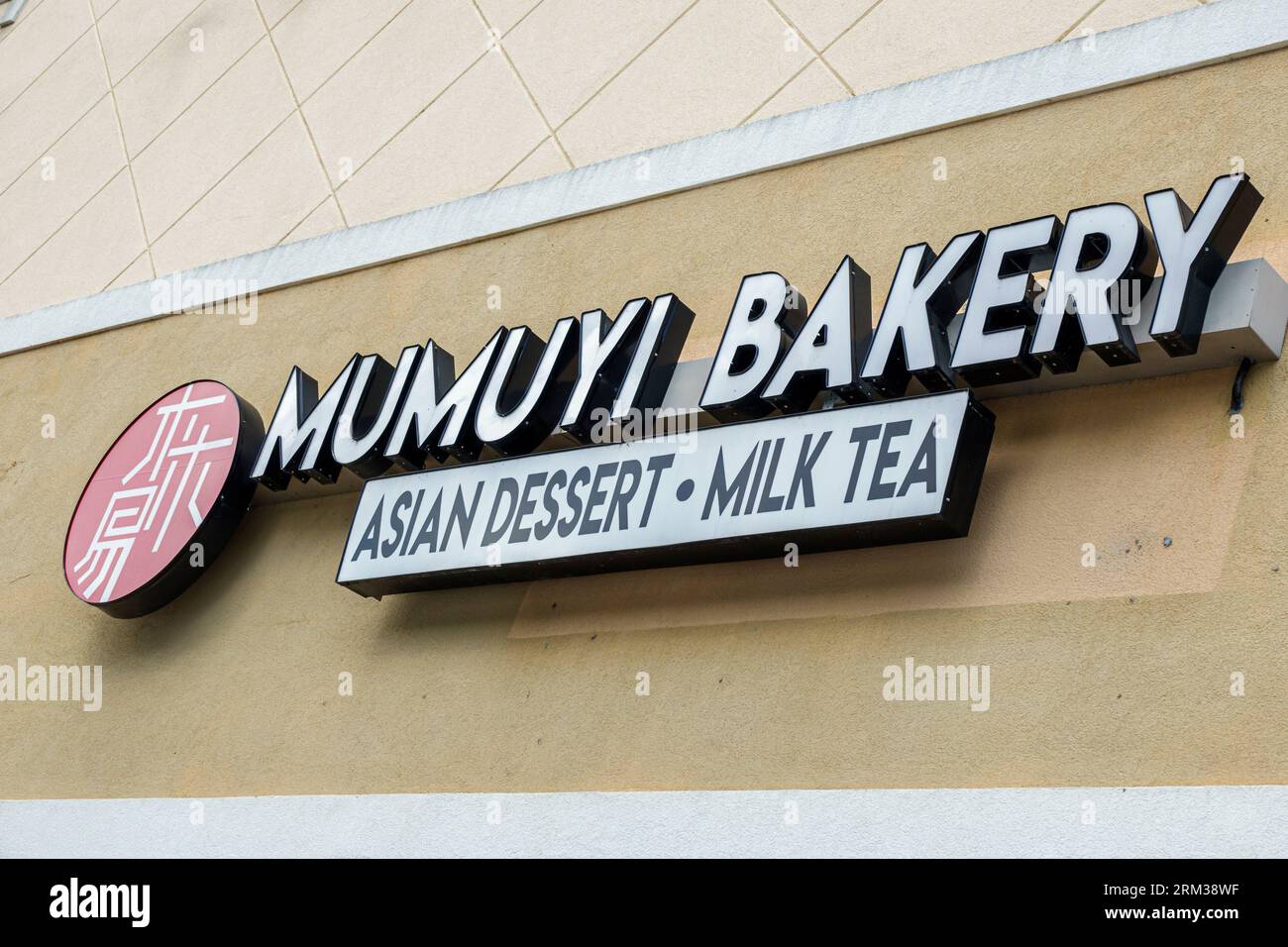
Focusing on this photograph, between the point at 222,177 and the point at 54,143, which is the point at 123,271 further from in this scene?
the point at 54,143

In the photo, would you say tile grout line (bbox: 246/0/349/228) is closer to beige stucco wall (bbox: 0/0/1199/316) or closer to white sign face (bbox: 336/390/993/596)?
beige stucco wall (bbox: 0/0/1199/316)

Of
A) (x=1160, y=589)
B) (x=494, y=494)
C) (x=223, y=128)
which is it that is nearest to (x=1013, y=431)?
(x=1160, y=589)

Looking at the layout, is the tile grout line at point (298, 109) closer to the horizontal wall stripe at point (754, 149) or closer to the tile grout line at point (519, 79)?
the horizontal wall stripe at point (754, 149)

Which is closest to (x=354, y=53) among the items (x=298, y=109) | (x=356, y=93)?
(x=356, y=93)

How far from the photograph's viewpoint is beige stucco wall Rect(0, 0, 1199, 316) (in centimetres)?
811

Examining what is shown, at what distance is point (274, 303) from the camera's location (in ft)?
31.2

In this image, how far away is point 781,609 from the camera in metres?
6.57

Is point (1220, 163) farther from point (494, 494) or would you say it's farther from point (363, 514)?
point (363, 514)

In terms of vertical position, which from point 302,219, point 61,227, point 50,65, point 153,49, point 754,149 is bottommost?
point 754,149

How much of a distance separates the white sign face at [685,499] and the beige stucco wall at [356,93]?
7.79 feet

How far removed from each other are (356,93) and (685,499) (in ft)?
17.1
